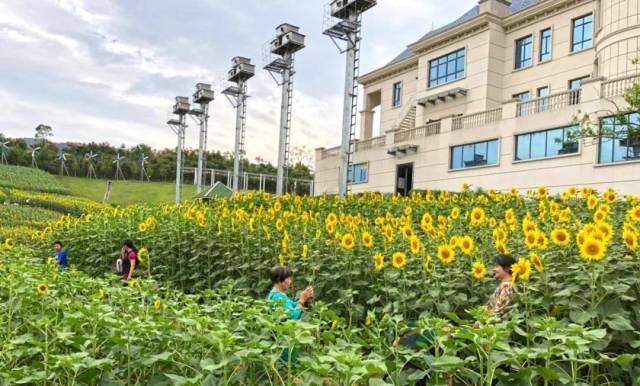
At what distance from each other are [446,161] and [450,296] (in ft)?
69.5

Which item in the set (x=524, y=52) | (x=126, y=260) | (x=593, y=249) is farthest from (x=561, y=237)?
(x=524, y=52)

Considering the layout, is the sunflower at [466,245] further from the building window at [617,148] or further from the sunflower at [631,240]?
the building window at [617,148]

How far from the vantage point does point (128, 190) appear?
Result: 6156 cm

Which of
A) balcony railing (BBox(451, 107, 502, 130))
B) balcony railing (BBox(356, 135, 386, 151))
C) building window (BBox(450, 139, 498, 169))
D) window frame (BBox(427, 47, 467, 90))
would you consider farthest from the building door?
window frame (BBox(427, 47, 467, 90))

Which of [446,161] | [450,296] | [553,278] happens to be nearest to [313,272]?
[450,296]

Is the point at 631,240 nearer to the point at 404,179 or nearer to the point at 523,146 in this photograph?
the point at 523,146

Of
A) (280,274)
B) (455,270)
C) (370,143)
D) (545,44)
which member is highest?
(545,44)

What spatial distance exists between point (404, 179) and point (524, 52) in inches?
327

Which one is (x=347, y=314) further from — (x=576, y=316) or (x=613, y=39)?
(x=613, y=39)

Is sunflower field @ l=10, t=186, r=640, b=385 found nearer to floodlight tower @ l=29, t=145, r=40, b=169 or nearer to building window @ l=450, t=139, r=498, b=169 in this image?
building window @ l=450, t=139, r=498, b=169

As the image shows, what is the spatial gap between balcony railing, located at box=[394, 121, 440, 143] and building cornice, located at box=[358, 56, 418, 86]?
16.3ft

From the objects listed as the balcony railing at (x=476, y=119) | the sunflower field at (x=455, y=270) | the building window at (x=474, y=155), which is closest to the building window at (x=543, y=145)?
Result: the building window at (x=474, y=155)

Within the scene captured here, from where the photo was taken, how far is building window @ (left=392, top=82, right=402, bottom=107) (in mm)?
31986

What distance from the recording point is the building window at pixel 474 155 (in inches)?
896
